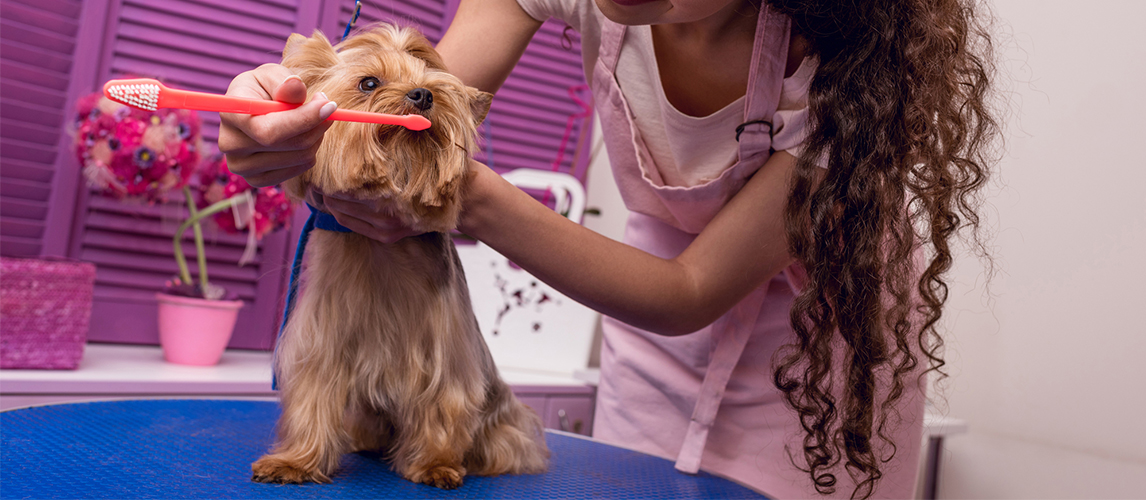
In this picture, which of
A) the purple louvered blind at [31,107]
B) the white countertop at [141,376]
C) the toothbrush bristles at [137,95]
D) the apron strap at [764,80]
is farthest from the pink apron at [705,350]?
the purple louvered blind at [31,107]

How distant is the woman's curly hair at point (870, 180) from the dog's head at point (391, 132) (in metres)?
0.47

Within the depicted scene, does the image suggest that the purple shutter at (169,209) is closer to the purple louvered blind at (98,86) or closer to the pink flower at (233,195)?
the purple louvered blind at (98,86)

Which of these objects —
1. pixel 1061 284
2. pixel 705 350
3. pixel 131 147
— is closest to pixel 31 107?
pixel 131 147

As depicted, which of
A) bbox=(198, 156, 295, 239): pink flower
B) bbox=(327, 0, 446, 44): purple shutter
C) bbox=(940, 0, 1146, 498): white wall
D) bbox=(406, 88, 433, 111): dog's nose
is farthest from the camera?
bbox=(327, 0, 446, 44): purple shutter

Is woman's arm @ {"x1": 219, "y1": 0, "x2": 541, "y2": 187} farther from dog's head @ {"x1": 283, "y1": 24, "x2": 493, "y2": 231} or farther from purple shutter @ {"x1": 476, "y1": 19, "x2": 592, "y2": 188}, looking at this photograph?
purple shutter @ {"x1": 476, "y1": 19, "x2": 592, "y2": 188}

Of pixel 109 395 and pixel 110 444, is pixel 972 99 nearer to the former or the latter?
pixel 110 444

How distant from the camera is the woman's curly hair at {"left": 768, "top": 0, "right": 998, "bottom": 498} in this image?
98 centimetres

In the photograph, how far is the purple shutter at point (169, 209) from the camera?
7.55 feet

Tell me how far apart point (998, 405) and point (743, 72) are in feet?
4.17

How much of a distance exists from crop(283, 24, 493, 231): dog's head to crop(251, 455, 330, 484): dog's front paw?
338 millimetres

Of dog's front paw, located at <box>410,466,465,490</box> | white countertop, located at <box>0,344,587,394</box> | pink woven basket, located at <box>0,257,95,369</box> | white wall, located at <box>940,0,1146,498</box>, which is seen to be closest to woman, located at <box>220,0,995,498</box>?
dog's front paw, located at <box>410,466,465,490</box>

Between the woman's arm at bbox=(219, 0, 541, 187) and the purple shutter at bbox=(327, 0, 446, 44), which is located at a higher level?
the purple shutter at bbox=(327, 0, 446, 44)

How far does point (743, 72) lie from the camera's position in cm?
118

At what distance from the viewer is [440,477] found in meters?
0.98
